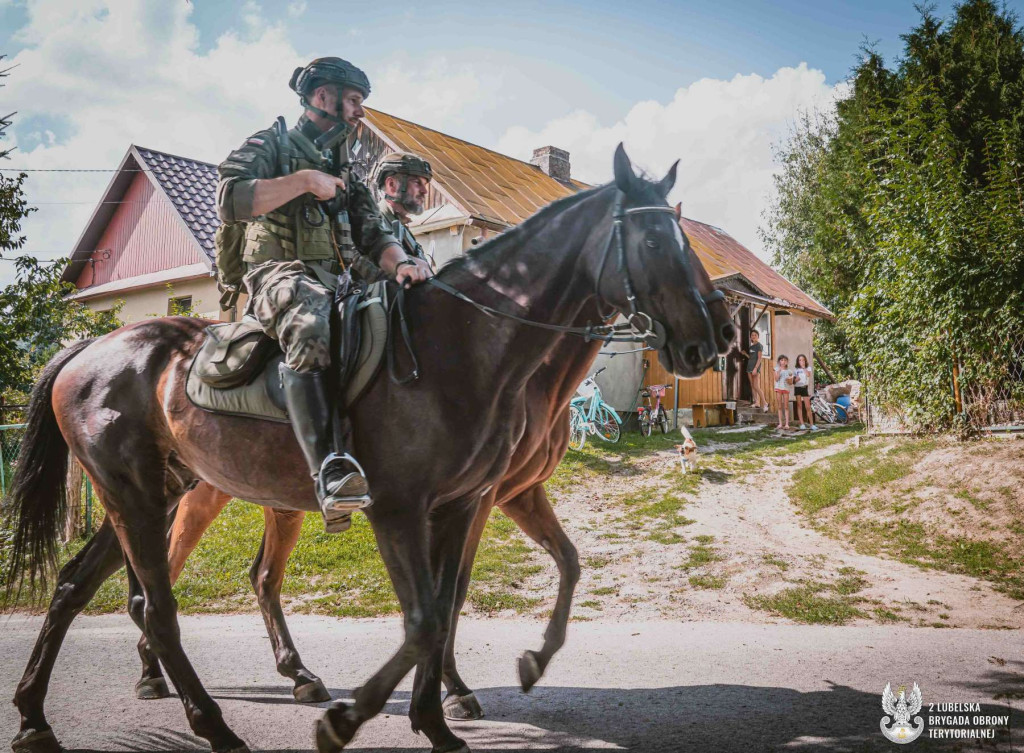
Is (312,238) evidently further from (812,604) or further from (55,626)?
(812,604)

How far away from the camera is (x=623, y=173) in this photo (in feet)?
11.2

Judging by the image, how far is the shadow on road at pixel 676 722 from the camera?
3475 mm

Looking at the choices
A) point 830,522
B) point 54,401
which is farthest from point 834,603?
point 54,401

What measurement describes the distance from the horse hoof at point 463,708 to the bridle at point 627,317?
2122 millimetres

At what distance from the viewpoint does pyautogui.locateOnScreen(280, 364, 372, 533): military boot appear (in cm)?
312

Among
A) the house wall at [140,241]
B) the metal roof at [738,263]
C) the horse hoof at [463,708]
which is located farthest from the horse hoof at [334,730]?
the metal roof at [738,263]

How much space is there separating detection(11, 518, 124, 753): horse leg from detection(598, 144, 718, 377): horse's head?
124 inches

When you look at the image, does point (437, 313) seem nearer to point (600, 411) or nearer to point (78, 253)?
point (600, 411)

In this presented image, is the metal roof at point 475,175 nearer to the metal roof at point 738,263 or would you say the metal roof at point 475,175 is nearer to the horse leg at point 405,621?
the metal roof at point 738,263

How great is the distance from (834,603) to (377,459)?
5.05m

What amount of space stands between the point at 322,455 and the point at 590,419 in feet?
43.9

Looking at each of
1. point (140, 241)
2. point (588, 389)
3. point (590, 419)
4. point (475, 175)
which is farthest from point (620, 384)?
point (140, 241)

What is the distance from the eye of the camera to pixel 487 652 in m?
5.52

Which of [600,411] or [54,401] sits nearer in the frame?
[54,401]
